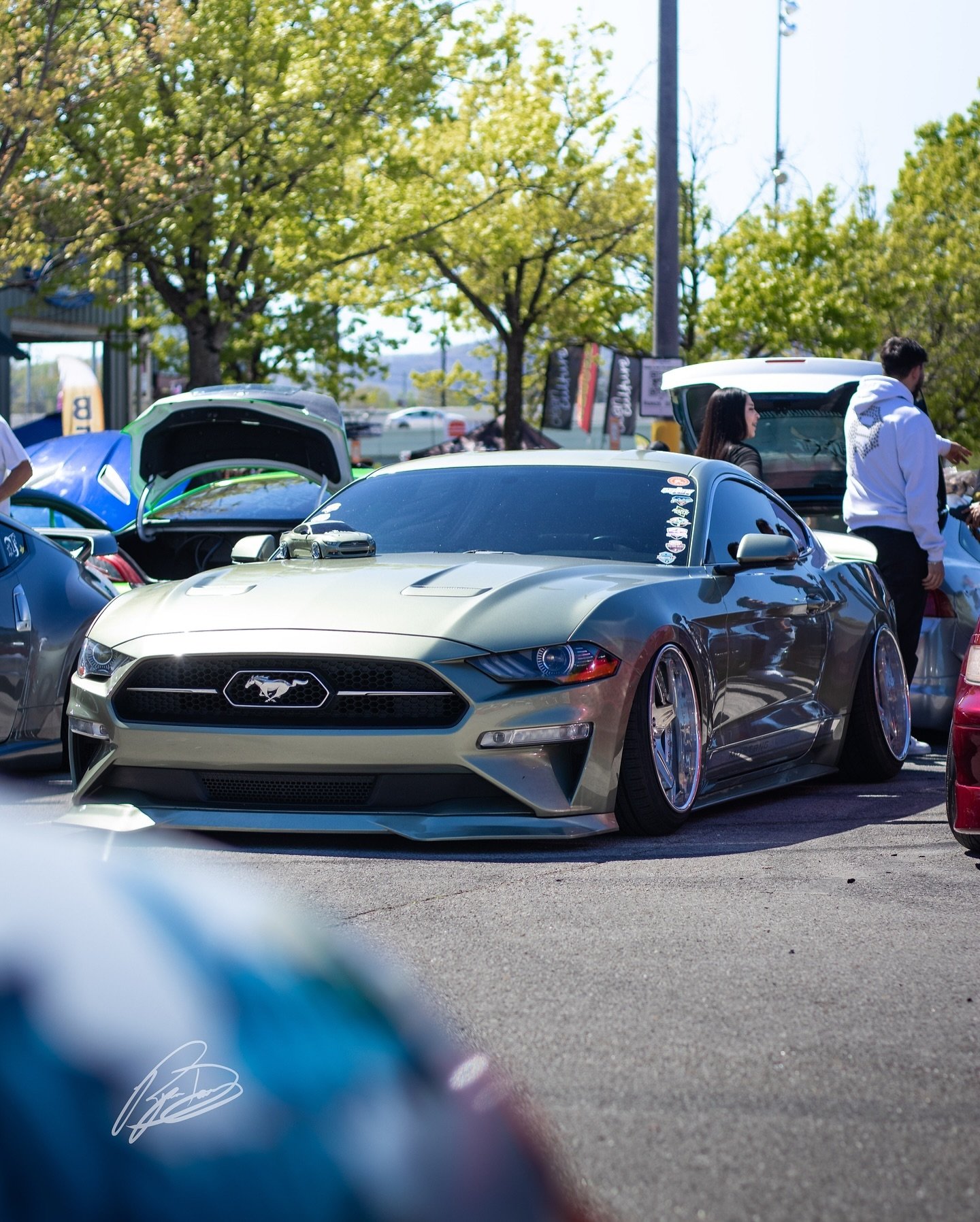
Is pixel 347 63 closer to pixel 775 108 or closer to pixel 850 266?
pixel 850 266

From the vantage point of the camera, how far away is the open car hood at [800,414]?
10.8 m

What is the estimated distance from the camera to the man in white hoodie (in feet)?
28.1

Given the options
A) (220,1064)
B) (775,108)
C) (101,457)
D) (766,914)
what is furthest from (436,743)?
(775,108)

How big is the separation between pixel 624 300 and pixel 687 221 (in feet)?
8.05

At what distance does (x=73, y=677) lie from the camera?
602 centimetres

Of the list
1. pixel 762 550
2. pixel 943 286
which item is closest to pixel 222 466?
pixel 762 550

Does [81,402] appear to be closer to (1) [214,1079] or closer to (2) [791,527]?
(2) [791,527]

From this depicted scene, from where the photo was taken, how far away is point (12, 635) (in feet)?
24.0

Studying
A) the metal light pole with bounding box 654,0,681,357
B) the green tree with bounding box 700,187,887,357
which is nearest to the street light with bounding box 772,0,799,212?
the green tree with bounding box 700,187,887,357

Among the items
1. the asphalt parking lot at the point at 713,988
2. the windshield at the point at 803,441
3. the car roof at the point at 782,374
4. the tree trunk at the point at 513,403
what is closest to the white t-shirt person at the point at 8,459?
the asphalt parking lot at the point at 713,988

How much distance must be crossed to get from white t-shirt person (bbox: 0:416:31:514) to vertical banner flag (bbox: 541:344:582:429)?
34.0m

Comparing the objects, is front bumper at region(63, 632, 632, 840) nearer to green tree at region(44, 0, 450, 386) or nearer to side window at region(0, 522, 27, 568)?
side window at region(0, 522, 27, 568)

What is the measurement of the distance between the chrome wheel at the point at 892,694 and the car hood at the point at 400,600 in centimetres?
197

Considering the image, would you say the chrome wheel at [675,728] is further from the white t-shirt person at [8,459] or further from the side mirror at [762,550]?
the white t-shirt person at [8,459]
